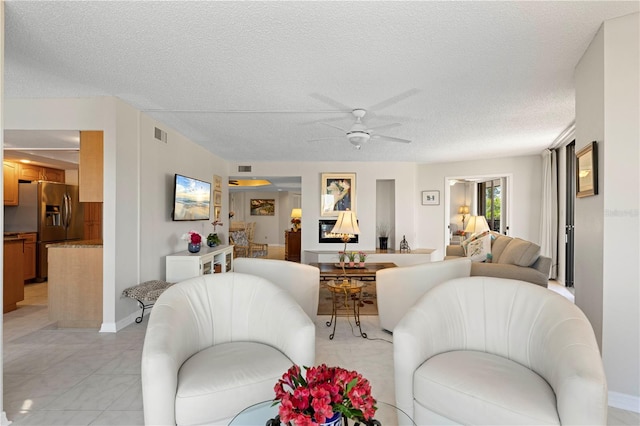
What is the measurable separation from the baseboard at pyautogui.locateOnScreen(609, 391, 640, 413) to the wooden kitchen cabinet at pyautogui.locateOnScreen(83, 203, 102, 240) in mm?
8080

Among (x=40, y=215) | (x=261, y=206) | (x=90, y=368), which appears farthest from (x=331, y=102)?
(x=261, y=206)

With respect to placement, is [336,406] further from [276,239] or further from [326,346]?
[276,239]

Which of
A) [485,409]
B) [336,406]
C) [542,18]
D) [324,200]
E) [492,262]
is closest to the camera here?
[336,406]

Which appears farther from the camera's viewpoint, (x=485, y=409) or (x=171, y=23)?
(x=171, y=23)

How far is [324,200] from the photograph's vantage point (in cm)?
773

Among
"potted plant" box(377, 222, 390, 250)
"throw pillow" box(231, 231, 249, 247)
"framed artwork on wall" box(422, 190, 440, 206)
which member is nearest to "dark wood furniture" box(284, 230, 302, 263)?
"throw pillow" box(231, 231, 249, 247)

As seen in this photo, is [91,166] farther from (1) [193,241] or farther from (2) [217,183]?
(2) [217,183]

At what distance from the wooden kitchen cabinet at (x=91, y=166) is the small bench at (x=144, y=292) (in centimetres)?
106

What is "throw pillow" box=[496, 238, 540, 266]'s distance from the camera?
13.3 ft

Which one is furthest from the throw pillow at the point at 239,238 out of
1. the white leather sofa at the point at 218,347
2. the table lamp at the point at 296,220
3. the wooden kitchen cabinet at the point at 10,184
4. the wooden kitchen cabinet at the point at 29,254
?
the white leather sofa at the point at 218,347

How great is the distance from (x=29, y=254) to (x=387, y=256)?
6.61 m

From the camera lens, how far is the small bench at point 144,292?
3.62 m

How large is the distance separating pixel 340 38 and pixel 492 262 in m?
3.74

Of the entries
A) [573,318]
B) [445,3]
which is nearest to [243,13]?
[445,3]
